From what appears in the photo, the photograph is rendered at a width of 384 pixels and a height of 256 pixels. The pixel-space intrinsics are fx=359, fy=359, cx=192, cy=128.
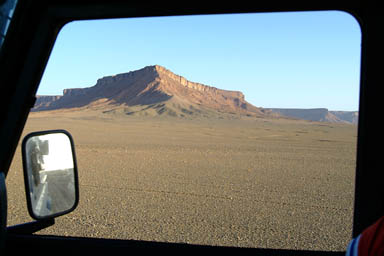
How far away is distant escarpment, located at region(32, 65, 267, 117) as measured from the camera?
367 ft

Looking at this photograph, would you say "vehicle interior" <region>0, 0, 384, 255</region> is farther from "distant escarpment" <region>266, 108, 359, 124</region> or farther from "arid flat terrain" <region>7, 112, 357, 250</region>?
"distant escarpment" <region>266, 108, 359, 124</region>

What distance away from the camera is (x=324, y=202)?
34.8 ft

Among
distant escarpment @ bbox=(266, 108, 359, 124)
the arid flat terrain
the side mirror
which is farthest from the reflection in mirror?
distant escarpment @ bbox=(266, 108, 359, 124)

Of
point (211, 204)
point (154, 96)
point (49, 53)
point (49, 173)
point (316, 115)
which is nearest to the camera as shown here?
point (49, 173)

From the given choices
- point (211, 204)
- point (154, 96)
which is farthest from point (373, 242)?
point (154, 96)

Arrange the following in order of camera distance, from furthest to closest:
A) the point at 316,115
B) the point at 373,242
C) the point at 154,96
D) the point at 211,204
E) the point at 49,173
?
the point at 316,115 → the point at 154,96 → the point at 211,204 → the point at 49,173 → the point at 373,242

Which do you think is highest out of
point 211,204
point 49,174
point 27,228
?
point 49,174

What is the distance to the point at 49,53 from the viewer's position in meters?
1.97

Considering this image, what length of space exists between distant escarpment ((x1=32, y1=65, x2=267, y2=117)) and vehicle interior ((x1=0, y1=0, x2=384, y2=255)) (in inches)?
3954

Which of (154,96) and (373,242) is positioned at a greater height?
(154,96)

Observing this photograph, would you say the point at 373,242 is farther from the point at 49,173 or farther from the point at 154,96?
the point at 154,96

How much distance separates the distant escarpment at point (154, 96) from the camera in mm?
111738

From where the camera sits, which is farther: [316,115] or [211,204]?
[316,115]

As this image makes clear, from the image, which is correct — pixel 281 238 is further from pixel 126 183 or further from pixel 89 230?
pixel 126 183
